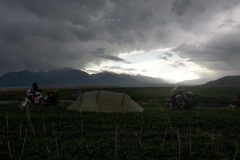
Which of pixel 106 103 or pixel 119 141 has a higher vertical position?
pixel 106 103

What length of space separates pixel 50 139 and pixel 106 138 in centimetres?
310

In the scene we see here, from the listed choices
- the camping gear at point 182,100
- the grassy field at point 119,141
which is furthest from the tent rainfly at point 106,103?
the camping gear at point 182,100

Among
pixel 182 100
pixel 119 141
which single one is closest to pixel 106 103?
pixel 182 100

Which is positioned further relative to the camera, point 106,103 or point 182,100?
point 182,100

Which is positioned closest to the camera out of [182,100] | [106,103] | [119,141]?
[119,141]

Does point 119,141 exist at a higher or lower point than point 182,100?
lower

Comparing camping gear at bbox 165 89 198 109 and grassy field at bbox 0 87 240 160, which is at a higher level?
camping gear at bbox 165 89 198 109

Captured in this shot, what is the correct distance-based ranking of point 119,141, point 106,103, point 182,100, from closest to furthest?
point 119,141
point 106,103
point 182,100

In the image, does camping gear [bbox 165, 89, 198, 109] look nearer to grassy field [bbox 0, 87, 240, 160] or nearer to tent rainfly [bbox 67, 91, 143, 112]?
tent rainfly [bbox 67, 91, 143, 112]

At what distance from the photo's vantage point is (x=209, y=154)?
600 inches

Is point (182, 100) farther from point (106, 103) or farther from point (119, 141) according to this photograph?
point (119, 141)

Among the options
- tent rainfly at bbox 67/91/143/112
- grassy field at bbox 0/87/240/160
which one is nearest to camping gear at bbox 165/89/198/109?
tent rainfly at bbox 67/91/143/112

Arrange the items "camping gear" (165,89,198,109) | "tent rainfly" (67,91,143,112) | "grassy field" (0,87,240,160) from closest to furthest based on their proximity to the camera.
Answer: "grassy field" (0,87,240,160), "tent rainfly" (67,91,143,112), "camping gear" (165,89,198,109)

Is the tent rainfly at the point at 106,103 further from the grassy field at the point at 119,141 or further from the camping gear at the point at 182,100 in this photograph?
the camping gear at the point at 182,100
